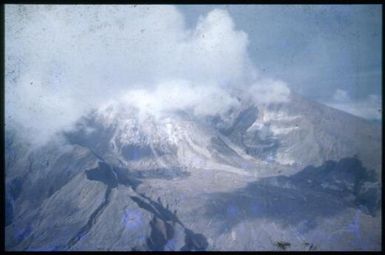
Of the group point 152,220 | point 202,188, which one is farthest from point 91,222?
point 202,188

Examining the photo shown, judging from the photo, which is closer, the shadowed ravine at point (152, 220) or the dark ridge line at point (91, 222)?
the dark ridge line at point (91, 222)

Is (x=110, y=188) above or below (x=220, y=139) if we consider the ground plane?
below

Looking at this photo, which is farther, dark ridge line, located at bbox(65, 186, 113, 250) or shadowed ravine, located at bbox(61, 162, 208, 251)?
shadowed ravine, located at bbox(61, 162, 208, 251)

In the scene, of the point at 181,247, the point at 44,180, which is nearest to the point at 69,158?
the point at 44,180

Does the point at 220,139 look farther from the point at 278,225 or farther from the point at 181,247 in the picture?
the point at 181,247

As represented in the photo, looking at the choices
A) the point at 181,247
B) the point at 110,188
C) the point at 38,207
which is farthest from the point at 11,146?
the point at 181,247

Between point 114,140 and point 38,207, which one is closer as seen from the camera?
point 38,207
